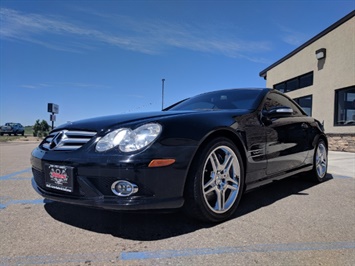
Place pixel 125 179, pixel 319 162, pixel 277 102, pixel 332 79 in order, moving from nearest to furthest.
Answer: pixel 125 179, pixel 277 102, pixel 319 162, pixel 332 79

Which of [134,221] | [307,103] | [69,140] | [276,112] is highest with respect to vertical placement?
[307,103]

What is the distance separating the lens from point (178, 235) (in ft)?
8.18

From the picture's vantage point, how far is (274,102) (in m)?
3.98

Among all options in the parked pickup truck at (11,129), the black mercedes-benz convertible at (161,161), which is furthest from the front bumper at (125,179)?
the parked pickup truck at (11,129)

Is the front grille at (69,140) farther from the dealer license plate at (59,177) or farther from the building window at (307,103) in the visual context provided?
the building window at (307,103)

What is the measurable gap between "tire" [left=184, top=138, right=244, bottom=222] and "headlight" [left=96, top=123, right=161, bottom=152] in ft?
1.51

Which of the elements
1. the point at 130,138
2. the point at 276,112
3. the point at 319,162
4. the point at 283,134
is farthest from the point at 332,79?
the point at 130,138

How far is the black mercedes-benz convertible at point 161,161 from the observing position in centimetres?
235

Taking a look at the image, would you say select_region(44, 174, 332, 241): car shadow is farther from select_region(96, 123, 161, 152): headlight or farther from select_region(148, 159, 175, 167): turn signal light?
select_region(96, 123, 161, 152): headlight

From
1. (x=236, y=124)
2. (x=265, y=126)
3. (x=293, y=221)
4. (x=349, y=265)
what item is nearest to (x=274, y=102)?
(x=265, y=126)

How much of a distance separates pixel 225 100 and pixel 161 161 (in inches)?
70.9

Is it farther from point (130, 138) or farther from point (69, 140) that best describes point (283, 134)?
point (69, 140)

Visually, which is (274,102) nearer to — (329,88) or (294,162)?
(294,162)

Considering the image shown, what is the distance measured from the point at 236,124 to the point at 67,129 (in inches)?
63.6
